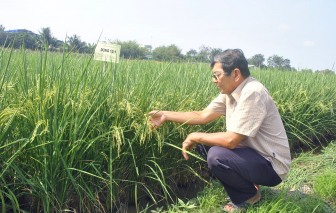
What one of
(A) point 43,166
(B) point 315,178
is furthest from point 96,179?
(B) point 315,178

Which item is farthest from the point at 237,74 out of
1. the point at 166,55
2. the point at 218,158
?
the point at 166,55

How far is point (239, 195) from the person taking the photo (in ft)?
6.01

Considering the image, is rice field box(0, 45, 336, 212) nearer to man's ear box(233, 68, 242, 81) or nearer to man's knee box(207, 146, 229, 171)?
man's knee box(207, 146, 229, 171)

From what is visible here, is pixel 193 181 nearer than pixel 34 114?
No

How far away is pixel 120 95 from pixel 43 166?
0.67 meters

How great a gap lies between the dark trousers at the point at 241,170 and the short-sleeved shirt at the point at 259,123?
68 mm

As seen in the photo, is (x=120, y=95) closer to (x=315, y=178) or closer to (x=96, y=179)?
(x=96, y=179)

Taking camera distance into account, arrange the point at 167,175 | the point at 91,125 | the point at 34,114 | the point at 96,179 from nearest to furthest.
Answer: the point at 34,114
the point at 91,125
the point at 96,179
the point at 167,175

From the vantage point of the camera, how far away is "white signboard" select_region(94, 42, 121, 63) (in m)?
2.09

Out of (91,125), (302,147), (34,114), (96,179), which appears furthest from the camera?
(302,147)

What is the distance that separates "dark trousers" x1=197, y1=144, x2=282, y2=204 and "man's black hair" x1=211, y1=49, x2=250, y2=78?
57 cm

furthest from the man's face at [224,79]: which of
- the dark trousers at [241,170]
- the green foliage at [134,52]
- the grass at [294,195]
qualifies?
the green foliage at [134,52]

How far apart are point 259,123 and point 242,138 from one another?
0.16 meters

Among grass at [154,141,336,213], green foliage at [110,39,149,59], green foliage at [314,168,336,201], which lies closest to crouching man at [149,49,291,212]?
grass at [154,141,336,213]
